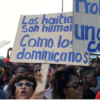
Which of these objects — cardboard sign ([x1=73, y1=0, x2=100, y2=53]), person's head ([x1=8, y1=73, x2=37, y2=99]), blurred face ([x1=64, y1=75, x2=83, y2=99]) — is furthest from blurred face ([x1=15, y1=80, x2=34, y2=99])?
cardboard sign ([x1=73, y1=0, x2=100, y2=53])

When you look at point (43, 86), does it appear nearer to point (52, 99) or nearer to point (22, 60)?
point (52, 99)

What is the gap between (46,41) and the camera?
7.22ft

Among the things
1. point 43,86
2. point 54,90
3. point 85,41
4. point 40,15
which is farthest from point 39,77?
point 40,15

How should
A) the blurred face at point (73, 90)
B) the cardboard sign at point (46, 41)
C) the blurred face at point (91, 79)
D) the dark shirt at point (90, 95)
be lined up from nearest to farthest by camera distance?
the blurred face at point (73, 90) < the cardboard sign at point (46, 41) < the dark shirt at point (90, 95) < the blurred face at point (91, 79)

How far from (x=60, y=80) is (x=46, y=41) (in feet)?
1.93

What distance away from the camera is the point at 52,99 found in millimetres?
1959

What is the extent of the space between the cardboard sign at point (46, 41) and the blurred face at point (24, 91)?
328 millimetres

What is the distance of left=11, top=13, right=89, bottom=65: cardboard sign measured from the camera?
206 cm

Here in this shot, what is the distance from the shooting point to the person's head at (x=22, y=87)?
1.96 m

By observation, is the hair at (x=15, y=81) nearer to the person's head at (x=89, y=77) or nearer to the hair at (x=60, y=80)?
the hair at (x=60, y=80)

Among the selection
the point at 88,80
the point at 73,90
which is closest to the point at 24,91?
the point at 73,90

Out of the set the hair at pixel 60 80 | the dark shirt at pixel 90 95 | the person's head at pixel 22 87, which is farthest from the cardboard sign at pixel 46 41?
the dark shirt at pixel 90 95

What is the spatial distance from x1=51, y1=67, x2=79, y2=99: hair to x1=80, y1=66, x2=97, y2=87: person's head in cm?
57

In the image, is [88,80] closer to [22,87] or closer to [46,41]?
[46,41]
